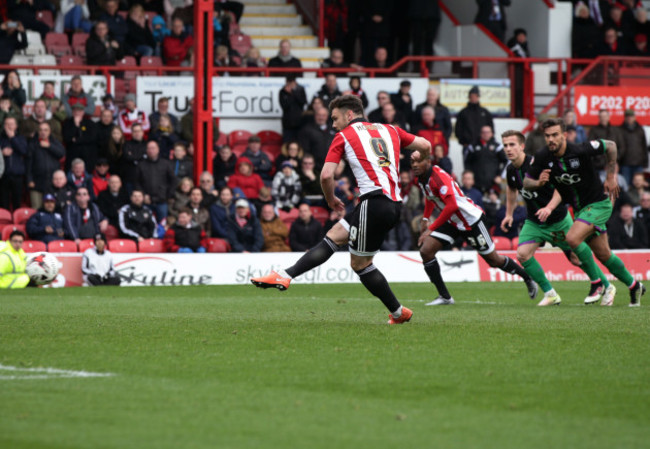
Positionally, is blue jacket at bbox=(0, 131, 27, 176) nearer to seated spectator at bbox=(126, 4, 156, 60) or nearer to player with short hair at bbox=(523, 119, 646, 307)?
seated spectator at bbox=(126, 4, 156, 60)

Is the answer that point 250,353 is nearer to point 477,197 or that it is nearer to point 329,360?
point 329,360

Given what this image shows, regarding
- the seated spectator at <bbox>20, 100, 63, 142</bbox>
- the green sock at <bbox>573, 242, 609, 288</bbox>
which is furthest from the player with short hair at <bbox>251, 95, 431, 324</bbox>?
the seated spectator at <bbox>20, 100, 63, 142</bbox>

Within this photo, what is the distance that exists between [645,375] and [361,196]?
345 cm

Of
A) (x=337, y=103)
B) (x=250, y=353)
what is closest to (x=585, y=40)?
(x=337, y=103)

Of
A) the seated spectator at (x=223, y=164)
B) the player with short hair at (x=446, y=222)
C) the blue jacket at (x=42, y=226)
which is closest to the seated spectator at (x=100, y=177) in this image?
the blue jacket at (x=42, y=226)

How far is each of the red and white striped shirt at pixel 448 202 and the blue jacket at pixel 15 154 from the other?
10102mm

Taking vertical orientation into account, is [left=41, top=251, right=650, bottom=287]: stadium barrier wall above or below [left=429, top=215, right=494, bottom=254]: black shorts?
below

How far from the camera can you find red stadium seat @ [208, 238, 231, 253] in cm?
2095

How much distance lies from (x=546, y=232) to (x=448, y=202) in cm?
136

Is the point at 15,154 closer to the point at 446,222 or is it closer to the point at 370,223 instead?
the point at 446,222

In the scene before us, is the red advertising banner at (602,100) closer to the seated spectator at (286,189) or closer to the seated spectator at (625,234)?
the seated spectator at (625,234)

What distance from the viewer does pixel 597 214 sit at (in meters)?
12.6

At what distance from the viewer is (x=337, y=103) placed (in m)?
9.87

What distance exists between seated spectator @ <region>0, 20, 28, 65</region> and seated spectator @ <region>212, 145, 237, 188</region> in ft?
16.5
